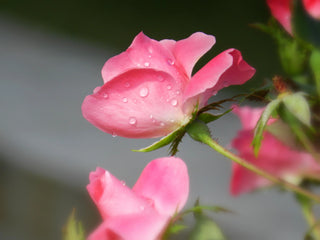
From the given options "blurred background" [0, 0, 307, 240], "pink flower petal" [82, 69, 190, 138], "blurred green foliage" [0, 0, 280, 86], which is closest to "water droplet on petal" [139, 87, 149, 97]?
"pink flower petal" [82, 69, 190, 138]

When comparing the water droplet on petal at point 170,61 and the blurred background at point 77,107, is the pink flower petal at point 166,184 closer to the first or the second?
the water droplet on petal at point 170,61

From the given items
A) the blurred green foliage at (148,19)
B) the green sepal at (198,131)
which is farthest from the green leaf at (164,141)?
the blurred green foliage at (148,19)

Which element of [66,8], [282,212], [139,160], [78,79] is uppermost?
[66,8]

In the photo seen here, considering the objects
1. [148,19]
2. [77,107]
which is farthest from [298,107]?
[148,19]

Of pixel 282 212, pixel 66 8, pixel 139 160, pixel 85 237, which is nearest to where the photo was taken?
pixel 85 237

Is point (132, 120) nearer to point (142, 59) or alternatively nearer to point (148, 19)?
point (142, 59)

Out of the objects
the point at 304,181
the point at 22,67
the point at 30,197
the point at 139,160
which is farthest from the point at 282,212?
the point at 304,181

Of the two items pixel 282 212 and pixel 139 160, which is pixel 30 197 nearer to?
pixel 139 160

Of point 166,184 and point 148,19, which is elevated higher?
point 166,184
